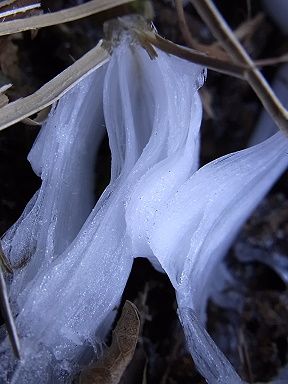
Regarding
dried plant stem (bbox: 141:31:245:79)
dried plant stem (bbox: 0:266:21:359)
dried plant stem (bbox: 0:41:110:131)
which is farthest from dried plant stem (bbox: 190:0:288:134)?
dried plant stem (bbox: 0:266:21:359)

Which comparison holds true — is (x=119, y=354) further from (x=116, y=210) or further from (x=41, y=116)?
(x=41, y=116)

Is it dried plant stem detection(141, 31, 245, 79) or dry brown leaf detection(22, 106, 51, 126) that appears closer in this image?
dried plant stem detection(141, 31, 245, 79)

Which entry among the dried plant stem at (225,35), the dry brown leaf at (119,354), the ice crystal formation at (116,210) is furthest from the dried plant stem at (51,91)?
the dry brown leaf at (119,354)

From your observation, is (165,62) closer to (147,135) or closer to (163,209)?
(147,135)

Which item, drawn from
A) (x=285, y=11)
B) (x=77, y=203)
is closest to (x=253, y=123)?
(x=285, y=11)

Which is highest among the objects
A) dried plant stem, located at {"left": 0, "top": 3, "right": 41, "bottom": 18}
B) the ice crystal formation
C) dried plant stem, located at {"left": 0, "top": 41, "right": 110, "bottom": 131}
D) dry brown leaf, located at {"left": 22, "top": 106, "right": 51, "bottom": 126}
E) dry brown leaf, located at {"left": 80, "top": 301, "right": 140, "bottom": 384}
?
dried plant stem, located at {"left": 0, "top": 3, "right": 41, "bottom": 18}

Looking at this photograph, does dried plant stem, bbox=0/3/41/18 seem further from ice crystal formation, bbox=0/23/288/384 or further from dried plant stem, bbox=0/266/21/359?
dried plant stem, bbox=0/266/21/359
